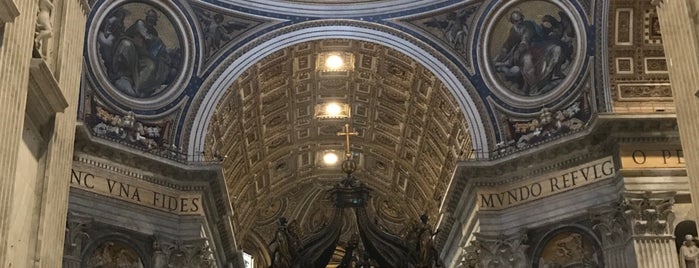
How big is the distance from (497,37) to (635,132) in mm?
A: 3850

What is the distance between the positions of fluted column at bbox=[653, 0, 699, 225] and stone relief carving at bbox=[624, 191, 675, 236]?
625 centimetres

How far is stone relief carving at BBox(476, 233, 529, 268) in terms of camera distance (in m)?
15.7

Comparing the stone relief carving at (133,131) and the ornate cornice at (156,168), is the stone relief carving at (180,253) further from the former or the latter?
the stone relief carving at (133,131)

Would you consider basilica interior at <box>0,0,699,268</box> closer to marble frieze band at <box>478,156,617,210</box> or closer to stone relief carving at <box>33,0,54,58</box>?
marble frieze band at <box>478,156,617,210</box>

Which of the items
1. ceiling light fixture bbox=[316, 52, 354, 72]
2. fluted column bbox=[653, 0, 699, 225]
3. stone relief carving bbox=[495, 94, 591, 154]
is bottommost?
fluted column bbox=[653, 0, 699, 225]

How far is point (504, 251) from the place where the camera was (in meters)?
16.0

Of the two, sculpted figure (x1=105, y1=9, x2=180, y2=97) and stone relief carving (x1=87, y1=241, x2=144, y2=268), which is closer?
stone relief carving (x1=87, y1=241, x2=144, y2=268)

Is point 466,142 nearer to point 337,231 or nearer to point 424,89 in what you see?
point 424,89

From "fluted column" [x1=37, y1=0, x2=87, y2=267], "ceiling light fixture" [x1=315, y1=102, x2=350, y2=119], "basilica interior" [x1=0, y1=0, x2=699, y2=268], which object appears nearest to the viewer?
"fluted column" [x1=37, y1=0, x2=87, y2=267]

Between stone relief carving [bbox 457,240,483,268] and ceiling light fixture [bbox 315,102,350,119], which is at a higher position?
ceiling light fixture [bbox 315,102,350,119]

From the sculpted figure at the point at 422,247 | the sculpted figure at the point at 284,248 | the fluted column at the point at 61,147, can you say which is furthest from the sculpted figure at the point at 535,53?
the fluted column at the point at 61,147

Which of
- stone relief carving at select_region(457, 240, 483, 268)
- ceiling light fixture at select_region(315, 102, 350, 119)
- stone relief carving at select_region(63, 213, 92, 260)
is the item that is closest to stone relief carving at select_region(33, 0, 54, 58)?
stone relief carving at select_region(63, 213, 92, 260)

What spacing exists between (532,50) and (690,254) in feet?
15.9

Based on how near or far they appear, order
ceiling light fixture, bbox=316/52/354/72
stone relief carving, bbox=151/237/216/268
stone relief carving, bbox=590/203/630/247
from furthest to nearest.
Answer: ceiling light fixture, bbox=316/52/354/72
stone relief carving, bbox=151/237/216/268
stone relief carving, bbox=590/203/630/247
